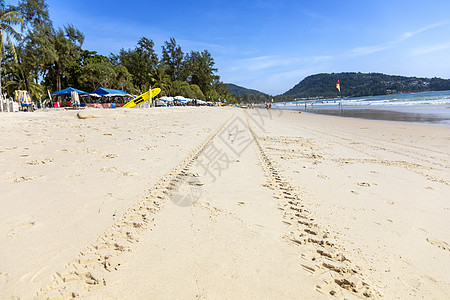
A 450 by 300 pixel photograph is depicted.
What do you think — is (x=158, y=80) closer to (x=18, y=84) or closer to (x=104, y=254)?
(x=18, y=84)

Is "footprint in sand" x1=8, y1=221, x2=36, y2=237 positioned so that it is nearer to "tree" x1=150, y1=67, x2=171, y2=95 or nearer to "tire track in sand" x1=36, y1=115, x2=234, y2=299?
"tire track in sand" x1=36, y1=115, x2=234, y2=299

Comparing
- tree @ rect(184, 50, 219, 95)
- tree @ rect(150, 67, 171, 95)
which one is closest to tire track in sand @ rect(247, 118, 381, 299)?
tree @ rect(150, 67, 171, 95)

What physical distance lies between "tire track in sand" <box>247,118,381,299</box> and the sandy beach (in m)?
0.01

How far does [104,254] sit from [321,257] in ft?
5.76

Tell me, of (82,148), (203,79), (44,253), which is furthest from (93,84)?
(203,79)

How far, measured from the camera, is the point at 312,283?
1.59 meters

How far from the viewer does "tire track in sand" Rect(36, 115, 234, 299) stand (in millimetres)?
1453

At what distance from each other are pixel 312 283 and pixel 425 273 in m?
0.91

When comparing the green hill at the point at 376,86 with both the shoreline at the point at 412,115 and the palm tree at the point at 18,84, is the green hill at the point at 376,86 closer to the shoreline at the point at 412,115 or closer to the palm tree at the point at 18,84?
the shoreline at the point at 412,115

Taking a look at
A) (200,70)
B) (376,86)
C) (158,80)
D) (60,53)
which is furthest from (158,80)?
(376,86)

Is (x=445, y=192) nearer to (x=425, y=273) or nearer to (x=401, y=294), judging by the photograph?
(x=425, y=273)

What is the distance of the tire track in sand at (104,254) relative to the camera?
145cm

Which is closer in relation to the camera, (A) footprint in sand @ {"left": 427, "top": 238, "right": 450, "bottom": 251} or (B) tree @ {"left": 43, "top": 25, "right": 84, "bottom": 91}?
(A) footprint in sand @ {"left": 427, "top": 238, "right": 450, "bottom": 251}

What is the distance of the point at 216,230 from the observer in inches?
86.4
